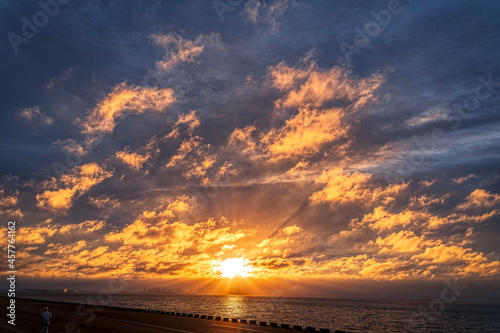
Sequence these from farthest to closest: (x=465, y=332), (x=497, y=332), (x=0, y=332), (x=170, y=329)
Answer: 1. (x=497, y=332)
2. (x=465, y=332)
3. (x=170, y=329)
4. (x=0, y=332)

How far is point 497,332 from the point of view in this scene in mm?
130750

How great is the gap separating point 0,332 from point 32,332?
10.8 ft

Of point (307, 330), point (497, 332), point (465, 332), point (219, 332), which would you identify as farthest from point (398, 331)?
point (219, 332)

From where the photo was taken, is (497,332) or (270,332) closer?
(270,332)

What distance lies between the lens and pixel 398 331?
103312 mm

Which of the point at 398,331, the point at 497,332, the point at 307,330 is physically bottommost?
the point at 497,332

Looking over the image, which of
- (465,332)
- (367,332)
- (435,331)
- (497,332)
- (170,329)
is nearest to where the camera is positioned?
(170,329)

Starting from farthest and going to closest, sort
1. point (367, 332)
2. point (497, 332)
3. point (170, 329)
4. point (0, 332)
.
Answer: point (497, 332), point (367, 332), point (170, 329), point (0, 332)

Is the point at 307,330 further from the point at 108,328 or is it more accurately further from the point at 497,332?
the point at 497,332

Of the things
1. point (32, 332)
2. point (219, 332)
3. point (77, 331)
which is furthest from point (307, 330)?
point (32, 332)

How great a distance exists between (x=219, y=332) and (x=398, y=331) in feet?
259

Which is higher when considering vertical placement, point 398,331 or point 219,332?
point 219,332

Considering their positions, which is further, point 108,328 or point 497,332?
point 497,332

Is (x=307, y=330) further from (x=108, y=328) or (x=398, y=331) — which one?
(x=398, y=331)
